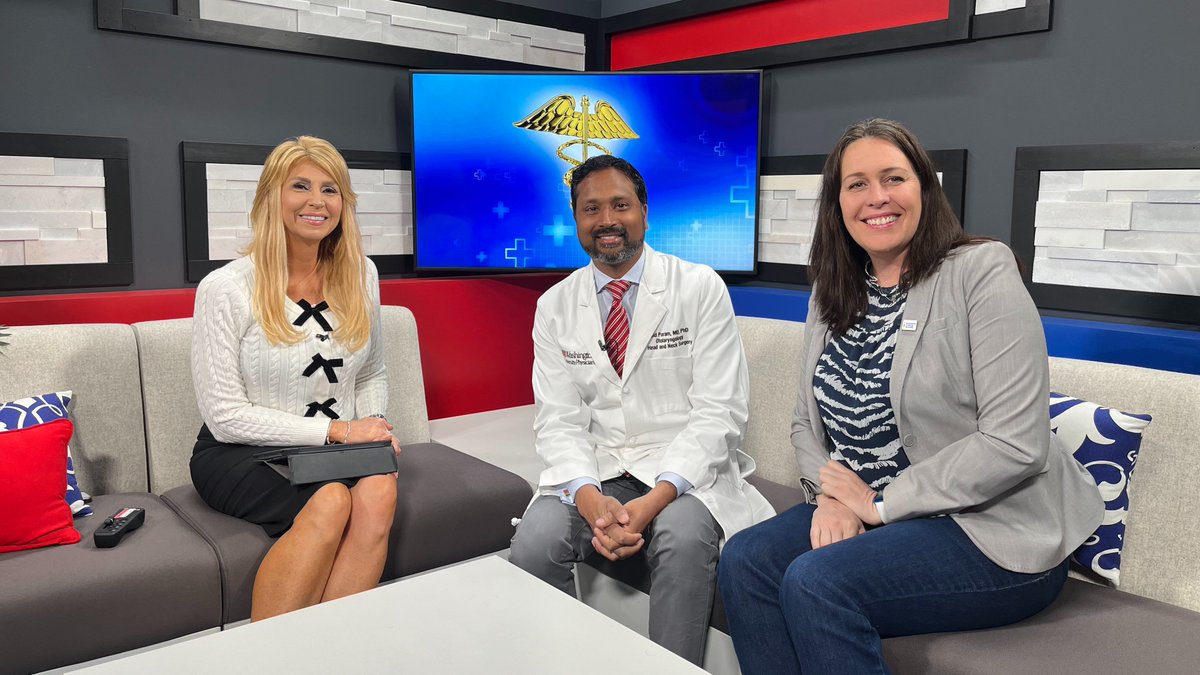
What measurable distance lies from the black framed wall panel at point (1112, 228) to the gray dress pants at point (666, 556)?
148 cm

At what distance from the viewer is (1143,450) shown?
6.27ft

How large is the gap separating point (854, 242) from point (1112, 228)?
1177mm

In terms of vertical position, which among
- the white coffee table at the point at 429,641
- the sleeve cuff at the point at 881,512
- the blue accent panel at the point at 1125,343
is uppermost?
the blue accent panel at the point at 1125,343

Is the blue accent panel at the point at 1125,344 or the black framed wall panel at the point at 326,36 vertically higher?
the black framed wall panel at the point at 326,36

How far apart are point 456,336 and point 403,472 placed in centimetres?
114

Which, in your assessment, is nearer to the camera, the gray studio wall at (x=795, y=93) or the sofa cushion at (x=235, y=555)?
the sofa cushion at (x=235, y=555)

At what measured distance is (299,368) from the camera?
2369mm

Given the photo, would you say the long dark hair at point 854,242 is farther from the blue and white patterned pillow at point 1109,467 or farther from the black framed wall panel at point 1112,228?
the black framed wall panel at point 1112,228

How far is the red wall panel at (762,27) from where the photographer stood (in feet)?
10.5

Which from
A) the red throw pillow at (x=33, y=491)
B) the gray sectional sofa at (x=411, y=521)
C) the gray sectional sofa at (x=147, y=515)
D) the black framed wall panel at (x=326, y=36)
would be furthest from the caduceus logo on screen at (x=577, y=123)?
the red throw pillow at (x=33, y=491)

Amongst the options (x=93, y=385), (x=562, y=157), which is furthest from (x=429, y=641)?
(x=562, y=157)

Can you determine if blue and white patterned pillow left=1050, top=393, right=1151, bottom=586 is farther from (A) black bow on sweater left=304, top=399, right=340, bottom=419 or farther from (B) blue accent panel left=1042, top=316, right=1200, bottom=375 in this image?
(A) black bow on sweater left=304, top=399, right=340, bottom=419

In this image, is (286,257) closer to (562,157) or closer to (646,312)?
(646,312)

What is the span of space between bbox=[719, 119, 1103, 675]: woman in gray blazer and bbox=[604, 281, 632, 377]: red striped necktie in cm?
54
